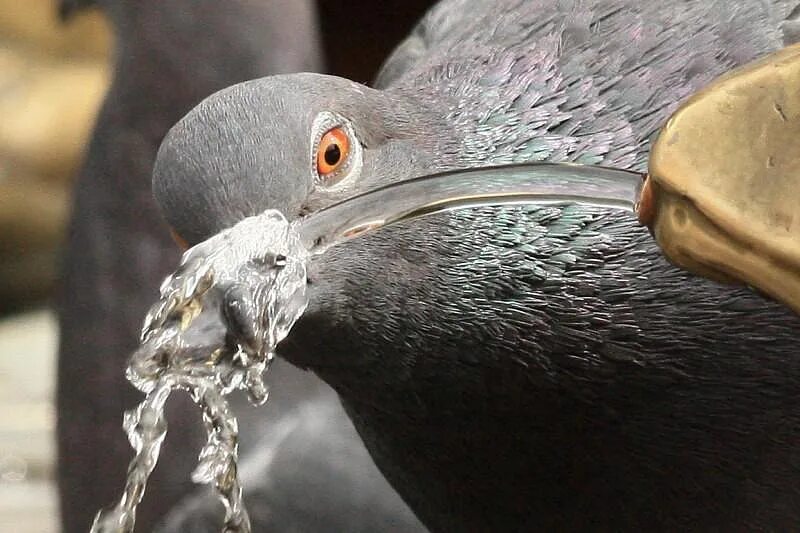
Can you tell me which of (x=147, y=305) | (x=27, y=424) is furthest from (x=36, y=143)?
(x=147, y=305)

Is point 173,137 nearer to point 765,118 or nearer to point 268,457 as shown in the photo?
point 765,118

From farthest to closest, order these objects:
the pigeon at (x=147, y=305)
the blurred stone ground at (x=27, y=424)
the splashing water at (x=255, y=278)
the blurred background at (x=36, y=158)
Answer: the blurred background at (x=36, y=158)
the blurred stone ground at (x=27, y=424)
the pigeon at (x=147, y=305)
the splashing water at (x=255, y=278)

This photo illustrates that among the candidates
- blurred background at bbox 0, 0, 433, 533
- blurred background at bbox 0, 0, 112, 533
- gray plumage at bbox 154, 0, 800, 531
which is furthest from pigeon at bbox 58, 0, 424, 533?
blurred background at bbox 0, 0, 112, 533

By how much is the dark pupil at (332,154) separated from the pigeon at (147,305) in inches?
15.7

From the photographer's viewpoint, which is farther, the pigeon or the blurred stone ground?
the blurred stone ground

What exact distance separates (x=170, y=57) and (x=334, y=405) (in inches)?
13.6

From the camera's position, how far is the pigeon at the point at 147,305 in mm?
974

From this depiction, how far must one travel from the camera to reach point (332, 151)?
0.60 metres

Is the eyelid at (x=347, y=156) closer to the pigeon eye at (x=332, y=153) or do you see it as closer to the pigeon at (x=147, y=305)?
the pigeon eye at (x=332, y=153)

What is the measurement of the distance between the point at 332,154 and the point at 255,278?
93 millimetres

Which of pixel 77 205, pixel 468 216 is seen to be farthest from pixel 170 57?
pixel 468 216

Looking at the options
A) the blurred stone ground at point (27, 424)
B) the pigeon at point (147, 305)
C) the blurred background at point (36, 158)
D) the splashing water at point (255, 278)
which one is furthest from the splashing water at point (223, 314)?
the blurred background at point (36, 158)

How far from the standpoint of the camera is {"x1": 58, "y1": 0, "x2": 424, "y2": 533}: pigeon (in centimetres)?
97

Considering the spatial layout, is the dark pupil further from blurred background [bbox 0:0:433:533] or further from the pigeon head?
blurred background [bbox 0:0:433:533]
